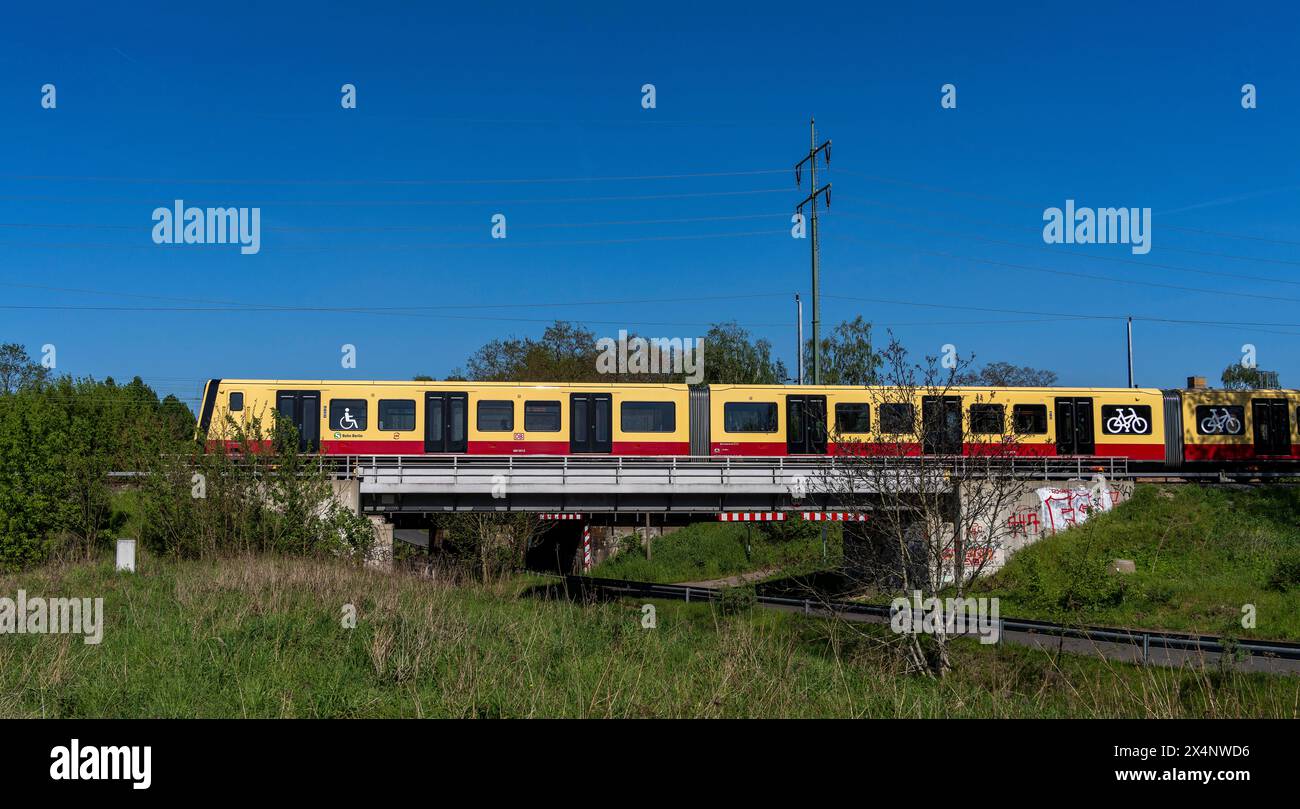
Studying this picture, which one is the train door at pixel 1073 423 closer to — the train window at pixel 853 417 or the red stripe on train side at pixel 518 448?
the train window at pixel 853 417

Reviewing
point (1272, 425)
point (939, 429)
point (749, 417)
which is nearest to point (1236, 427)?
point (1272, 425)

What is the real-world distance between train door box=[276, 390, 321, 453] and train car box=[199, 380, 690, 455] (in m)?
0.03

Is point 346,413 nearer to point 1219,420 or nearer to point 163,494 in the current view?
point 163,494

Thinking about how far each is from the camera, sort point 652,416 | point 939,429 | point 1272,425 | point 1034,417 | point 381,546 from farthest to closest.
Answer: point 1272,425
point 1034,417
point 652,416
point 381,546
point 939,429

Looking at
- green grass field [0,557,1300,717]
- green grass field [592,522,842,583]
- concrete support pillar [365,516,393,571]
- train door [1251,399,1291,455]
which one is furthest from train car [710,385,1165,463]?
green grass field [0,557,1300,717]

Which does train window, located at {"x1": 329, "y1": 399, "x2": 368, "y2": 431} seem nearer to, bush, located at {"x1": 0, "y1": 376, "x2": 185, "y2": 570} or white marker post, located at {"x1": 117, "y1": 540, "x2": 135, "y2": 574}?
bush, located at {"x1": 0, "y1": 376, "x2": 185, "y2": 570}

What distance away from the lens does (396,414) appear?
2858cm

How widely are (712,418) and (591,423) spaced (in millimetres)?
4002

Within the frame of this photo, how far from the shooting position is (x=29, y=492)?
31.4m

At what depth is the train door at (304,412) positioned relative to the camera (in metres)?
28.2

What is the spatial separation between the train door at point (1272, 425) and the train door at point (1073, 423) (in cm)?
679

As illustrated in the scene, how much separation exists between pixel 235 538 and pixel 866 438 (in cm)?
1915
